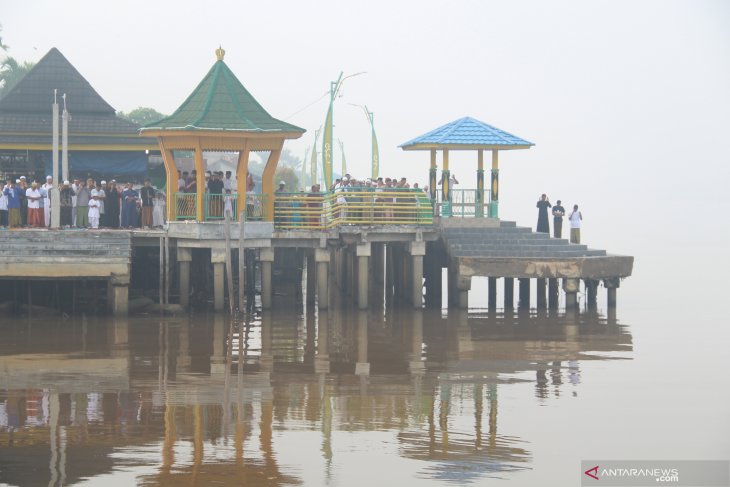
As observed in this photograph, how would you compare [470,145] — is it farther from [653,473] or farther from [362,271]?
[653,473]

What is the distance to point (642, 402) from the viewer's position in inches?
836

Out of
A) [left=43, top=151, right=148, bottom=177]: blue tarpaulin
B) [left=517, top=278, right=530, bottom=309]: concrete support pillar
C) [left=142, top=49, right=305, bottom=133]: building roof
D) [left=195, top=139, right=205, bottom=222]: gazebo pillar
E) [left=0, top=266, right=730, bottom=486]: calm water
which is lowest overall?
[left=0, top=266, right=730, bottom=486]: calm water

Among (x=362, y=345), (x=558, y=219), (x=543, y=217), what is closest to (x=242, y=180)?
(x=362, y=345)

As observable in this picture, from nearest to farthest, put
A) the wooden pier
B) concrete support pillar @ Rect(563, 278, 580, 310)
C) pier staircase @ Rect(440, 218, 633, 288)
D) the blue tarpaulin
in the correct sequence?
the wooden pier, pier staircase @ Rect(440, 218, 633, 288), concrete support pillar @ Rect(563, 278, 580, 310), the blue tarpaulin

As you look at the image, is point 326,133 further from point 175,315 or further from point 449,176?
point 175,315

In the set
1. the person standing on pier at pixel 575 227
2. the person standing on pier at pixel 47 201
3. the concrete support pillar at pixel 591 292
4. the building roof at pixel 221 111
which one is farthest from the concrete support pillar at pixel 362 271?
the person standing on pier at pixel 47 201

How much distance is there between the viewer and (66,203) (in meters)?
32.1

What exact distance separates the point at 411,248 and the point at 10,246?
9353mm

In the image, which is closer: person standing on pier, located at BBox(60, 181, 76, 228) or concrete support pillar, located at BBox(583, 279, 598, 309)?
person standing on pier, located at BBox(60, 181, 76, 228)

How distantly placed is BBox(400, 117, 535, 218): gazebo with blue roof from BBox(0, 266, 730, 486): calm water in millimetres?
4773

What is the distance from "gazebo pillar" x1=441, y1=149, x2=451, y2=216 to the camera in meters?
34.4

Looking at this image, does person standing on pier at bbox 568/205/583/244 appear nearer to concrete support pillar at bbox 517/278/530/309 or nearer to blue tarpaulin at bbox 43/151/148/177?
concrete support pillar at bbox 517/278/530/309

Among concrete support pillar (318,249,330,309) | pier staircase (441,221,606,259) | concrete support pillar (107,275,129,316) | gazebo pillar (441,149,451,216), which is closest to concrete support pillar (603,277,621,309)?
pier staircase (441,221,606,259)

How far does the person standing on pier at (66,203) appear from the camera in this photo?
105 ft
